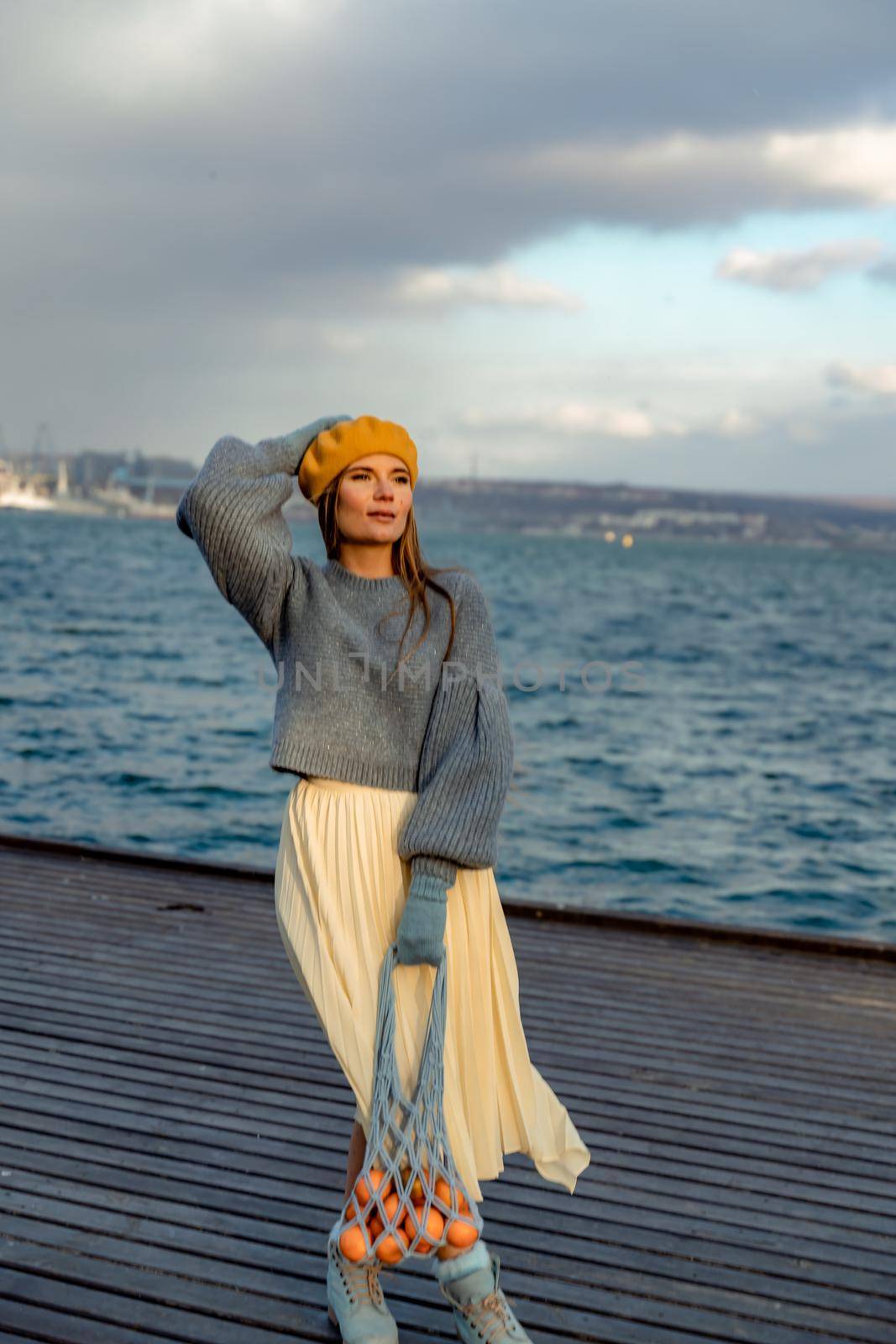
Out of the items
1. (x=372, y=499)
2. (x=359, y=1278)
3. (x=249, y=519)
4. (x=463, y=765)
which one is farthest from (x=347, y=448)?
(x=359, y=1278)

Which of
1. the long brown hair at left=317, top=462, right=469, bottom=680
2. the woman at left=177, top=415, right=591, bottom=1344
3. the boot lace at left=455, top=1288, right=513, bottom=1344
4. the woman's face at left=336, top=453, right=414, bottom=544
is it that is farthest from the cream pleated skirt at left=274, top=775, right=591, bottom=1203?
the woman's face at left=336, top=453, right=414, bottom=544

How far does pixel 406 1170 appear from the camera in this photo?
87.3 inches

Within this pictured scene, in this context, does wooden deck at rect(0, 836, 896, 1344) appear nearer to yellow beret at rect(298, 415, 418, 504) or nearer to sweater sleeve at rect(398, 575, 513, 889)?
sweater sleeve at rect(398, 575, 513, 889)

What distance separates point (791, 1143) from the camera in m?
3.22

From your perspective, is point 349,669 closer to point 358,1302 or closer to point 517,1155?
point 358,1302

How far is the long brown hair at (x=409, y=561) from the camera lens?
2336 mm

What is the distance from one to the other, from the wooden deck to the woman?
0.34 meters

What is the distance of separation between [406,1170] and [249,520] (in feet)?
3.52

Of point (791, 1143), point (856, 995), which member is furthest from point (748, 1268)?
point (856, 995)

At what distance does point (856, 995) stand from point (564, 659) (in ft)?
68.9

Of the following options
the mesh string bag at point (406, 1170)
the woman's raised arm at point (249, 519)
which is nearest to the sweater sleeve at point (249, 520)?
the woman's raised arm at point (249, 519)

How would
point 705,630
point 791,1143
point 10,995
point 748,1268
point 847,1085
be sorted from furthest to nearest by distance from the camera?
1. point 705,630
2. point 10,995
3. point 847,1085
4. point 791,1143
5. point 748,1268

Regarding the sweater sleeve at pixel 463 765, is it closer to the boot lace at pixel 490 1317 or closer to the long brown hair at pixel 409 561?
the long brown hair at pixel 409 561

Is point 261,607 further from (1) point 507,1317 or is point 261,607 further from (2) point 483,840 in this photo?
(1) point 507,1317
